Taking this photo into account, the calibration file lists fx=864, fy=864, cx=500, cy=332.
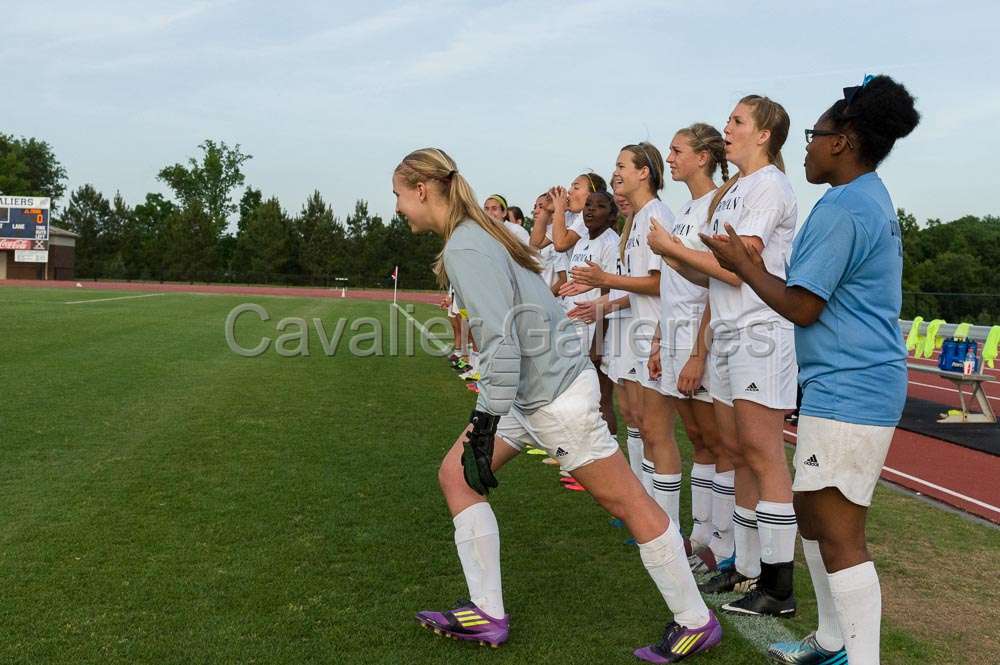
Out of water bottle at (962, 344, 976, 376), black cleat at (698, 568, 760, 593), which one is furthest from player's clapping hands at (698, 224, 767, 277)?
water bottle at (962, 344, 976, 376)

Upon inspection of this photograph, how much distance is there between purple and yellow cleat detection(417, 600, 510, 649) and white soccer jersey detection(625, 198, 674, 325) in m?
2.13

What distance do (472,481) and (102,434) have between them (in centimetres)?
550

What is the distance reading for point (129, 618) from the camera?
3.72 m

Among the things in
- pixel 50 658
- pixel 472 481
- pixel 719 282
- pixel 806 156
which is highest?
pixel 806 156

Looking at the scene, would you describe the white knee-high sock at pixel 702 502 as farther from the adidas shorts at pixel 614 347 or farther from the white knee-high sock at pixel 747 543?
the adidas shorts at pixel 614 347

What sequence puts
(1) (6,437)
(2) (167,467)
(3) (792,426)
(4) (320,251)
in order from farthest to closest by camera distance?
(4) (320,251) → (3) (792,426) → (1) (6,437) → (2) (167,467)

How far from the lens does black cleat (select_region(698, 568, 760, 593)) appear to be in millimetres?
4387

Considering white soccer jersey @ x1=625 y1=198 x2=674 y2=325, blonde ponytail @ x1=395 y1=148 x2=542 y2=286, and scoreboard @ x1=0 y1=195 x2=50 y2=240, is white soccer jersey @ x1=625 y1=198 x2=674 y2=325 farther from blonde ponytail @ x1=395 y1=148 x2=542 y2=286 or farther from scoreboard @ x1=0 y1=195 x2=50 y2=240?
scoreboard @ x1=0 y1=195 x2=50 y2=240

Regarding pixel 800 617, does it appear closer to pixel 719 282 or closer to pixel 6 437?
pixel 719 282

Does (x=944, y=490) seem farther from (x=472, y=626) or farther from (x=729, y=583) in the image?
(x=472, y=626)

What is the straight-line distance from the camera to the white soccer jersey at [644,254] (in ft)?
16.2

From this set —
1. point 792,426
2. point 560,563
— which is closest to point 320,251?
point 792,426

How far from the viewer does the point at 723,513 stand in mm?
4797

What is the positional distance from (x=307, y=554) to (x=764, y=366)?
2.59 meters
